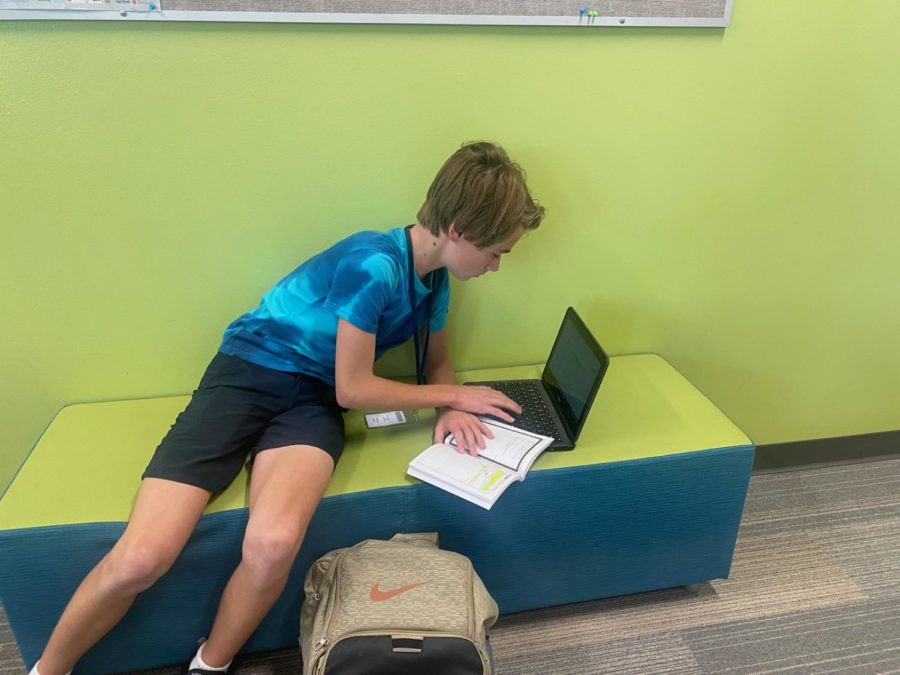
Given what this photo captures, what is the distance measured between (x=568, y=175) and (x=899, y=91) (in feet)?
2.91

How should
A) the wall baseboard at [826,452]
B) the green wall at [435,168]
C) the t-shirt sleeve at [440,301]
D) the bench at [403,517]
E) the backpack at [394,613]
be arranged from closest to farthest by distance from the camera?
the backpack at [394,613]
the bench at [403,517]
the green wall at [435,168]
the t-shirt sleeve at [440,301]
the wall baseboard at [826,452]

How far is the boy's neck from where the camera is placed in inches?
53.1

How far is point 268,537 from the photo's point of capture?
1143 mm

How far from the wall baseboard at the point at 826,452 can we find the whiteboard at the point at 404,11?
1298mm

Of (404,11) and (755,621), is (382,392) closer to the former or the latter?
(404,11)

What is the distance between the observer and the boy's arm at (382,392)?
128 cm

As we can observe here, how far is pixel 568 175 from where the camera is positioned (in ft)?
5.09

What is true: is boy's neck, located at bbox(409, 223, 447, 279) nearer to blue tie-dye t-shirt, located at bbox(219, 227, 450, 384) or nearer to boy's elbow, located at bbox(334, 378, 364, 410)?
blue tie-dye t-shirt, located at bbox(219, 227, 450, 384)

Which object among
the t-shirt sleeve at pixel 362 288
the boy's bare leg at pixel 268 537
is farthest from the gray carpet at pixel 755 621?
the t-shirt sleeve at pixel 362 288

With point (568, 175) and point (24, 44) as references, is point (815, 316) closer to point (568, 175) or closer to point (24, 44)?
point (568, 175)

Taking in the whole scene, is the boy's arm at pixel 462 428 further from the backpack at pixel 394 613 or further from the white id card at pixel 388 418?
the backpack at pixel 394 613

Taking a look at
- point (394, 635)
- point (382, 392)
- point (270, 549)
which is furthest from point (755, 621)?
point (270, 549)

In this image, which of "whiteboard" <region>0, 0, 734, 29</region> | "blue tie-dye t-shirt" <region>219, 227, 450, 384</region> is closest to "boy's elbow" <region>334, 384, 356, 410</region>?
"blue tie-dye t-shirt" <region>219, 227, 450, 384</region>

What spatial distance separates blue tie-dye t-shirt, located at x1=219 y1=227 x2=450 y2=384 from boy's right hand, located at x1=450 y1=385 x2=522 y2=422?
20cm
